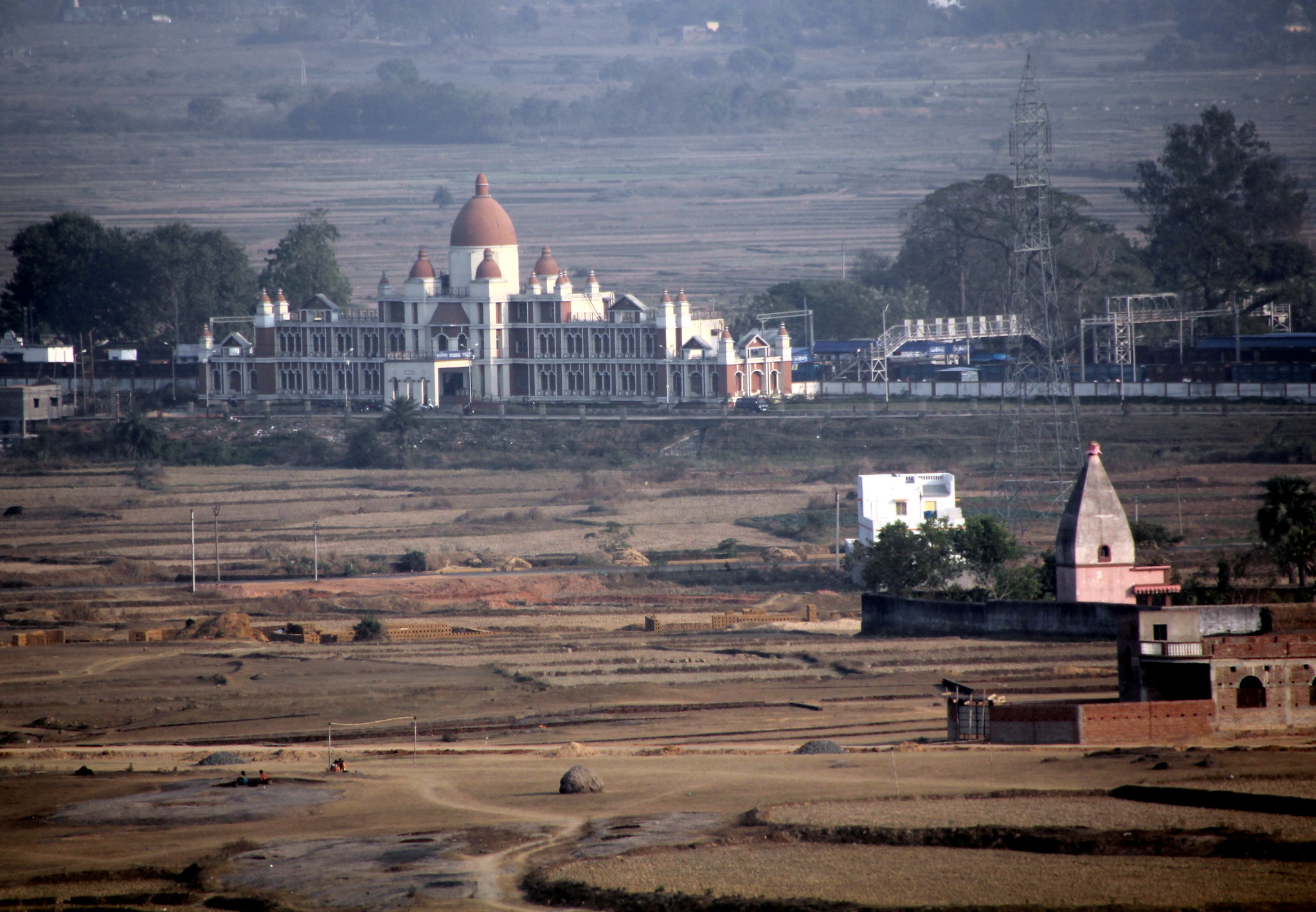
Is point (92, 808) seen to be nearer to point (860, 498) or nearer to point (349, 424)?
point (860, 498)

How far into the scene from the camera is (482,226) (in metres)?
102

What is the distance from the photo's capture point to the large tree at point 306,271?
401 ft

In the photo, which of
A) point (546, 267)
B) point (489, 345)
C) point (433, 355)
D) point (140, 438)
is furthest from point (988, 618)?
point (546, 267)

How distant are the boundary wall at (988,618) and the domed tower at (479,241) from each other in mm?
51222

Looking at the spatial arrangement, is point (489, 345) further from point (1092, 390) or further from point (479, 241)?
point (1092, 390)

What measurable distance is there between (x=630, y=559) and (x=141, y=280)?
63140mm

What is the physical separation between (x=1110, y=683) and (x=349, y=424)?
58.7 metres

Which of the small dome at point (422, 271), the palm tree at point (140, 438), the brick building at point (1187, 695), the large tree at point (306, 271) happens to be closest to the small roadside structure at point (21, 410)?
the palm tree at point (140, 438)

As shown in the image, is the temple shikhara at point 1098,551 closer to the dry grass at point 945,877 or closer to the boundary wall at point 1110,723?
the boundary wall at point 1110,723

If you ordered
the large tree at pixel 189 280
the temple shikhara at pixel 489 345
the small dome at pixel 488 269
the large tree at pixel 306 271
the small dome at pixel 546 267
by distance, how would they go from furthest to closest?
1. the large tree at pixel 306 271
2. the large tree at pixel 189 280
3. the small dome at pixel 546 267
4. the small dome at pixel 488 269
5. the temple shikhara at pixel 489 345

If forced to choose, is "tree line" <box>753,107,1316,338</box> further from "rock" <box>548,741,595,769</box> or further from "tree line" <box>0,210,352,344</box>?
"rock" <box>548,741,595,769</box>

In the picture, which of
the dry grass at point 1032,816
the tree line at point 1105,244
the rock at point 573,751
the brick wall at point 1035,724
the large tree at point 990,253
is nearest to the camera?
the dry grass at point 1032,816

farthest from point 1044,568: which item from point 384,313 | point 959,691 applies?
point 384,313

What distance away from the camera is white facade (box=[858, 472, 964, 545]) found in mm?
64812
